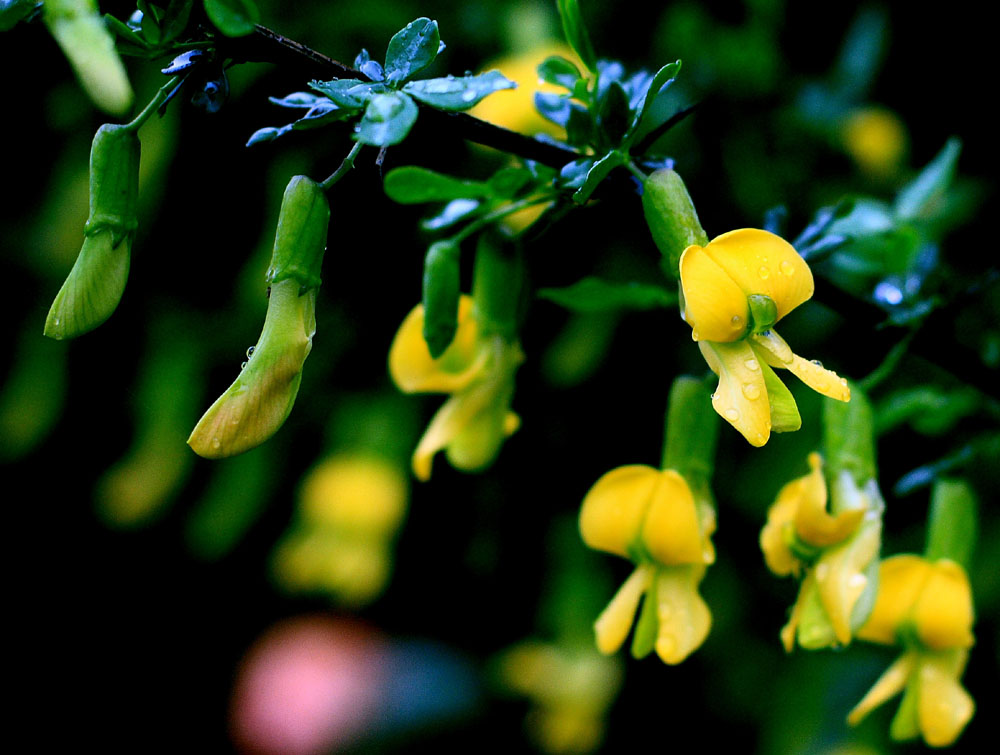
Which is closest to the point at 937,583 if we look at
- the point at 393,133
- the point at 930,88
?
the point at 393,133

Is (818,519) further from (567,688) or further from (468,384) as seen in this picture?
(567,688)

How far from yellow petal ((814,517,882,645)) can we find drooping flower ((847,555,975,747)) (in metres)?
0.05

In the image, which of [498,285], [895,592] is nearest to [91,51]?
[498,285]

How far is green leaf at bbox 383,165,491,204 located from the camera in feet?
1.65

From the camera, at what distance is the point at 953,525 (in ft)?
2.14

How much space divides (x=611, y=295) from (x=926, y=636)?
31cm

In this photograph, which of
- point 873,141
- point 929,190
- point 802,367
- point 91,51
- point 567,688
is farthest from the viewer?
point 567,688

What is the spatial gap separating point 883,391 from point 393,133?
961 mm

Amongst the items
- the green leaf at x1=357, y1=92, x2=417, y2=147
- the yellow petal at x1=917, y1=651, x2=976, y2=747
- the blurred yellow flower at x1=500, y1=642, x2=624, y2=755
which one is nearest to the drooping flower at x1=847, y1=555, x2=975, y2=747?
the yellow petal at x1=917, y1=651, x2=976, y2=747

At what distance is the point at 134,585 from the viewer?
1.86 metres

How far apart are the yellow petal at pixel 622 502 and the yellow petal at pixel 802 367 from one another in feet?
0.41

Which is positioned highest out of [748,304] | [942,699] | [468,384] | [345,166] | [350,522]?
[345,166]

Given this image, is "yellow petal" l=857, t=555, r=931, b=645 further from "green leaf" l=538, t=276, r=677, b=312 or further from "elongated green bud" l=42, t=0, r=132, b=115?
"elongated green bud" l=42, t=0, r=132, b=115

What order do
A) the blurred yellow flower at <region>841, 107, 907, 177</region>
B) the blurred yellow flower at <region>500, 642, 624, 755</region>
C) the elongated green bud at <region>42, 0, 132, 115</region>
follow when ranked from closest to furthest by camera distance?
the elongated green bud at <region>42, 0, 132, 115</region>, the blurred yellow flower at <region>841, 107, 907, 177</region>, the blurred yellow flower at <region>500, 642, 624, 755</region>
